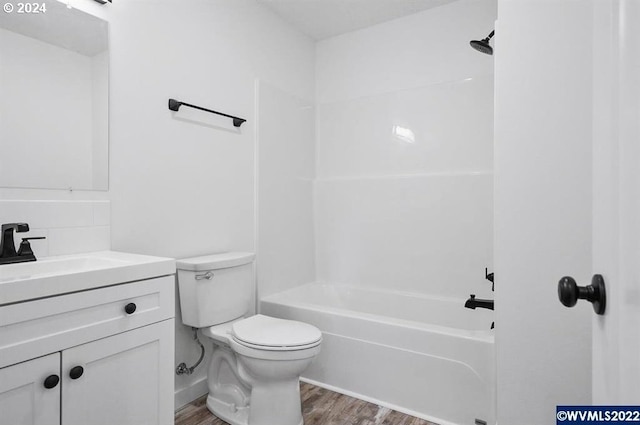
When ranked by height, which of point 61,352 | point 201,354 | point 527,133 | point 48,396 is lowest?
point 201,354

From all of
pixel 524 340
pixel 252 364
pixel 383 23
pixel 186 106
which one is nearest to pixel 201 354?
pixel 252 364

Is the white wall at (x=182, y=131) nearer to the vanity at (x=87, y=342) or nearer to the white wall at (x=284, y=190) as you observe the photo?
the white wall at (x=284, y=190)

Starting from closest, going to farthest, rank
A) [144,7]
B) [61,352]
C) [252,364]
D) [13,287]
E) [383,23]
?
[13,287], [61,352], [252,364], [144,7], [383,23]

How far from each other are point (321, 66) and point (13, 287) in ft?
8.95

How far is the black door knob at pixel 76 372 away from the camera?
108cm

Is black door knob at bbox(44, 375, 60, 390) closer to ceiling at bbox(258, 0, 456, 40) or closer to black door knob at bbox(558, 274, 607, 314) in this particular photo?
black door knob at bbox(558, 274, 607, 314)

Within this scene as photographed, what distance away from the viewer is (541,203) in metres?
1.10

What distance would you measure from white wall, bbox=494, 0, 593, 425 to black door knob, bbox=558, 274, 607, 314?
502 mm

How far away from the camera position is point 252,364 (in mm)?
1694

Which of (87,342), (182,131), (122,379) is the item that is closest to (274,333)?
(122,379)

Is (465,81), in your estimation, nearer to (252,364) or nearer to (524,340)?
(524,340)

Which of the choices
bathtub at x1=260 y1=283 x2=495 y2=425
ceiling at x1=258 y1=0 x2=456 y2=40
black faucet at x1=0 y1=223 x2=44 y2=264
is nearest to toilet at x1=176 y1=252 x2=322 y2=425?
bathtub at x1=260 y1=283 x2=495 y2=425

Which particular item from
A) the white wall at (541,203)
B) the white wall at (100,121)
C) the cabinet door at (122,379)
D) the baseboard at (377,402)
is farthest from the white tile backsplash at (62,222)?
the white wall at (541,203)

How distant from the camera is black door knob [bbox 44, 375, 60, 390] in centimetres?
102
